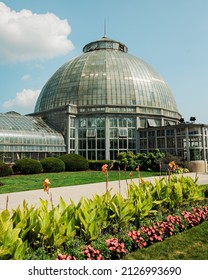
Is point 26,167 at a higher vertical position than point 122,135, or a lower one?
lower

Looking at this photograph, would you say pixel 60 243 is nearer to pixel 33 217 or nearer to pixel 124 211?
pixel 33 217

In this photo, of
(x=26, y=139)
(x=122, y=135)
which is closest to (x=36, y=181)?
(x=26, y=139)

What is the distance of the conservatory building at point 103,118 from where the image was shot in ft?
135

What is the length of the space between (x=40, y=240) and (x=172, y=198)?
5882 millimetres

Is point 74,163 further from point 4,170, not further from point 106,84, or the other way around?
point 106,84

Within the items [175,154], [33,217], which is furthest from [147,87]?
[33,217]

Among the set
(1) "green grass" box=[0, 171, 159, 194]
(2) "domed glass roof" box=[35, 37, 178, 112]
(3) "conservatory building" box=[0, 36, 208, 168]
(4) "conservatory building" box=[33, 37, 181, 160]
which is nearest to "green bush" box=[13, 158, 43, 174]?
(1) "green grass" box=[0, 171, 159, 194]

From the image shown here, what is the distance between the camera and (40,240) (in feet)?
19.1

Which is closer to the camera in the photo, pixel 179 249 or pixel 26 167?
pixel 179 249

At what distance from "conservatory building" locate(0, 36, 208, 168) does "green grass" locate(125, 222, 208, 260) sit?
3293 cm

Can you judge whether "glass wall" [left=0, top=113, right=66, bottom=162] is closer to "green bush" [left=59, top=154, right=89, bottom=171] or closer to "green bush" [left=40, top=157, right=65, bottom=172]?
"green bush" [left=59, top=154, right=89, bottom=171]

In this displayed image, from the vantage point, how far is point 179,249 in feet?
22.0

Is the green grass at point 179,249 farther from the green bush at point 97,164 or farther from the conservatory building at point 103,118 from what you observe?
the green bush at point 97,164

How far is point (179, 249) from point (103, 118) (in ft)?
135
